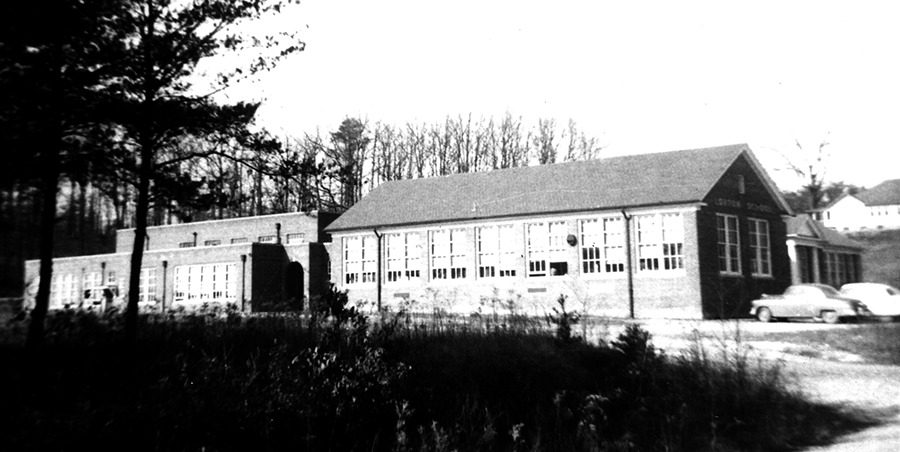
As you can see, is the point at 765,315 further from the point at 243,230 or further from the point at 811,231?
the point at 243,230

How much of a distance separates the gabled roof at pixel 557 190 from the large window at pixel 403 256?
77 centimetres

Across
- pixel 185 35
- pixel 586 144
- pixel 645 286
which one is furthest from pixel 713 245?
pixel 586 144

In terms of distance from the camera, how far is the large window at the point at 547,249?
3128 cm

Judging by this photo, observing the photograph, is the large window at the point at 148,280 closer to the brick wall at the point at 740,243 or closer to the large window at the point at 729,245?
the brick wall at the point at 740,243

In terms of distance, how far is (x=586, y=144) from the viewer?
58.0 meters

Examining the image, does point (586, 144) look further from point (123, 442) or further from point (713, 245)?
point (123, 442)

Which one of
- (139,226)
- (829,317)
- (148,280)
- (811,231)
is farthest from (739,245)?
Answer: (148,280)

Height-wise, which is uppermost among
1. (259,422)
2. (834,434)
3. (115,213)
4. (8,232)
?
(115,213)

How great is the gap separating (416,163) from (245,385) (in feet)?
167

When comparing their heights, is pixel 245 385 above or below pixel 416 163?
below

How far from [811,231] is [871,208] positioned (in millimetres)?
14606

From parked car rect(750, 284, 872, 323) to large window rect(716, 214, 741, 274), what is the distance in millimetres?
3823

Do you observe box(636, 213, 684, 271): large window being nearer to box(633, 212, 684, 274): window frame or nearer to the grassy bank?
box(633, 212, 684, 274): window frame

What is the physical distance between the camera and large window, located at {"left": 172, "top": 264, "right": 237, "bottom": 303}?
38562mm
